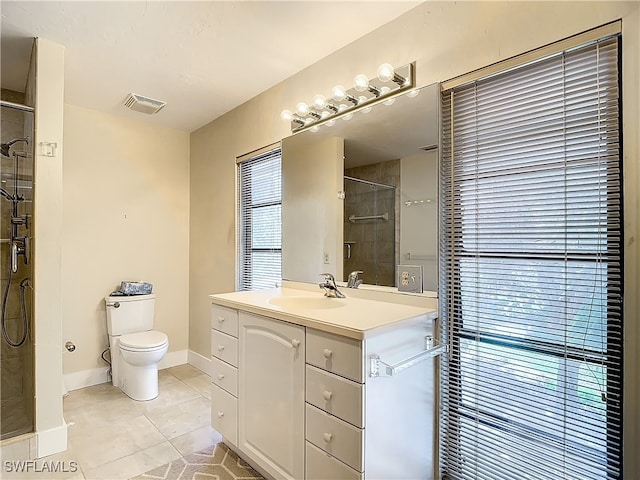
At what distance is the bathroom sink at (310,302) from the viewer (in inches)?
77.6

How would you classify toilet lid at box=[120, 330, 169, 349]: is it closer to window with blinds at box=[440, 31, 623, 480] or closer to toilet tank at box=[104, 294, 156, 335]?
toilet tank at box=[104, 294, 156, 335]

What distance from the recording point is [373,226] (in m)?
2.03

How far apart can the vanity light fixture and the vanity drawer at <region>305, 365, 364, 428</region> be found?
141 centimetres

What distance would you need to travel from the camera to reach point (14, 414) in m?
2.11

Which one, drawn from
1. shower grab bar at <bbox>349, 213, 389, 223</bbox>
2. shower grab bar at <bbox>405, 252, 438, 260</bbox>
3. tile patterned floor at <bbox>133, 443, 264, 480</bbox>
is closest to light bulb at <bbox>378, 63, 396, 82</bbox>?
shower grab bar at <bbox>349, 213, 389, 223</bbox>

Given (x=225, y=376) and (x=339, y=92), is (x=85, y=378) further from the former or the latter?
(x=339, y=92)

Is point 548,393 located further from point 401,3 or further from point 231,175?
point 231,175

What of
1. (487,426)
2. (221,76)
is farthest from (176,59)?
(487,426)

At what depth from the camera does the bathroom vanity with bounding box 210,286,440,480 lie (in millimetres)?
1354

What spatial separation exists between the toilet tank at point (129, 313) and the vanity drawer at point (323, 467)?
2.19 meters

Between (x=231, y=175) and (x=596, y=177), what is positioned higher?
(x=231, y=175)

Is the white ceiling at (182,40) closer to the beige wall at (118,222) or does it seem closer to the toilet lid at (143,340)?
the beige wall at (118,222)

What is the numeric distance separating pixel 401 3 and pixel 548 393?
6.07 ft

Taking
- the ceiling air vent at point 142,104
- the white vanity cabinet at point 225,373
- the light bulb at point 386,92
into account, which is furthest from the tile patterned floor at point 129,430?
the ceiling air vent at point 142,104
